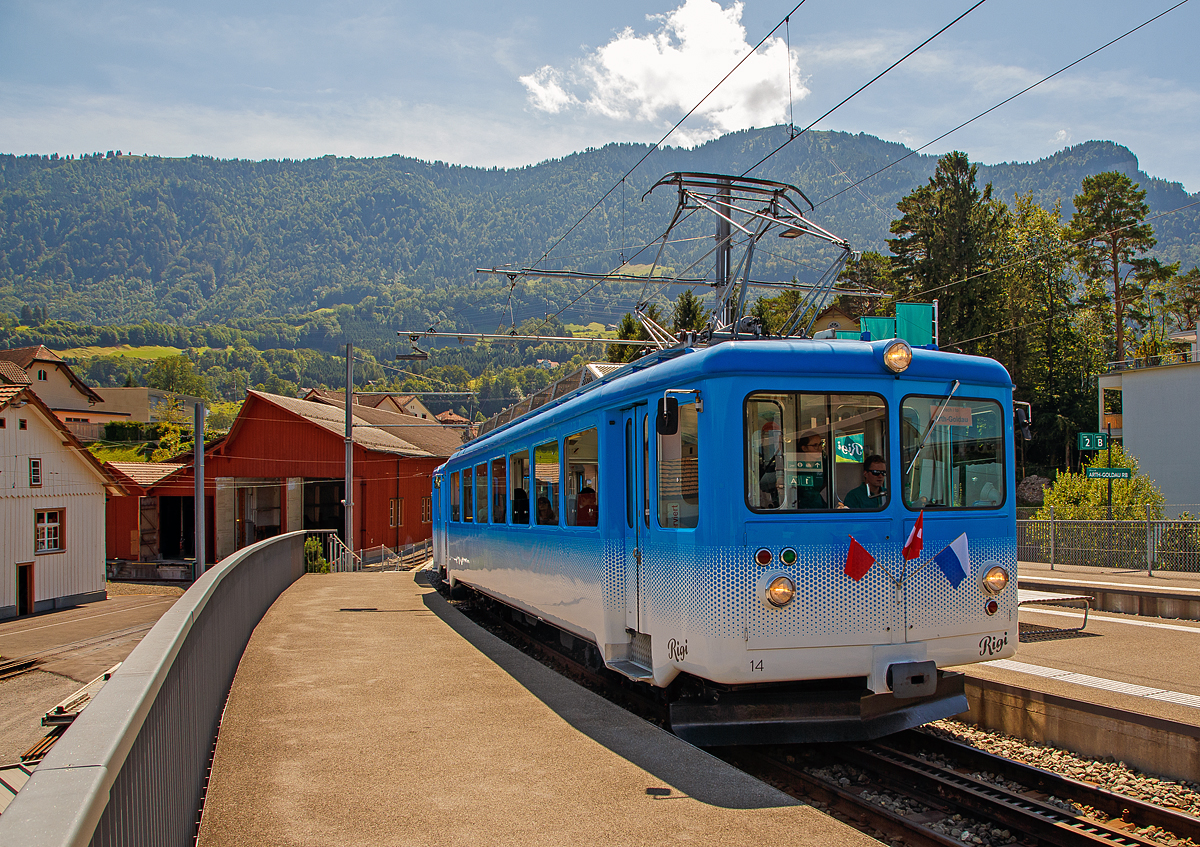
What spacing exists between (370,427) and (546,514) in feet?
123

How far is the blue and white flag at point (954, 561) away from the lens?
21.1 feet

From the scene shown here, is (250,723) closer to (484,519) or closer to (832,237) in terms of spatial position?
(484,519)

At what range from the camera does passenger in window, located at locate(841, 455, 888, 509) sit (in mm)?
6254

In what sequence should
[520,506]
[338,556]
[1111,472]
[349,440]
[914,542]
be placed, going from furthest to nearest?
[349,440] → [338,556] → [1111,472] → [520,506] → [914,542]

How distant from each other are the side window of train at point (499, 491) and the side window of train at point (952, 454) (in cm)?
608

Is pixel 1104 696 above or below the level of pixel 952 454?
below

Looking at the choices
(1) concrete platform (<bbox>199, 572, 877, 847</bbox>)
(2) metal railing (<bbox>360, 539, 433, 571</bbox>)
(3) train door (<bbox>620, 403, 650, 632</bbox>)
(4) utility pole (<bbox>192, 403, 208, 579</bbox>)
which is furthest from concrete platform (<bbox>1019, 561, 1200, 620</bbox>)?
(2) metal railing (<bbox>360, 539, 433, 571</bbox>)

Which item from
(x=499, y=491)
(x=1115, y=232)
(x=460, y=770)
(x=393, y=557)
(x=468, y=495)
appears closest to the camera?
(x=460, y=770)

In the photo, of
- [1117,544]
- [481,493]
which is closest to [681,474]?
[481,493]

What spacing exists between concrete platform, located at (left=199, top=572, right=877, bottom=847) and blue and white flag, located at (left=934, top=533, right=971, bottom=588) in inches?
85.5

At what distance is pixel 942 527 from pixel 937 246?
4595cm

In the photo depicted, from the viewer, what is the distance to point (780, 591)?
19.5 ft

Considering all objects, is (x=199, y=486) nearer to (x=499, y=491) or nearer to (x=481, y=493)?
(x=481, y=493)

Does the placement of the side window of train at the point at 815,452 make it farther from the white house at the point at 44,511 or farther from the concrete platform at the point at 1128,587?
the white house at the point at 44,511
